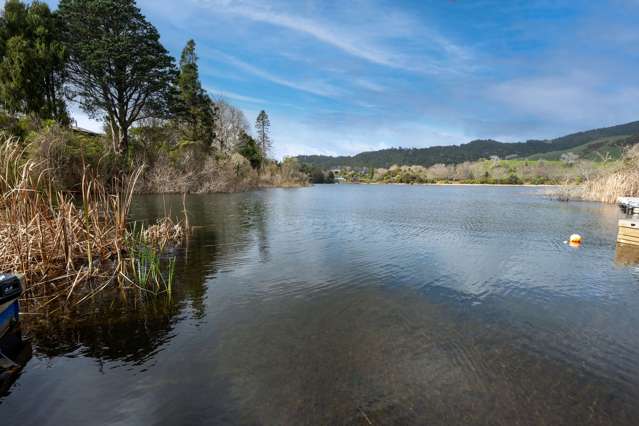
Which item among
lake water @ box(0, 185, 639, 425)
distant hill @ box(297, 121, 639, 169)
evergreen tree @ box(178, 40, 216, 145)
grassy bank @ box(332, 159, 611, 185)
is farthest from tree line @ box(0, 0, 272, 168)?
distant hill @ box(297, 121, 639, 169)

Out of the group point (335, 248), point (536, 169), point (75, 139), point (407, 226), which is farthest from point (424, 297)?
point (536, 169)

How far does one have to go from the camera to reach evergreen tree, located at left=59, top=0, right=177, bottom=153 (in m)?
30.1

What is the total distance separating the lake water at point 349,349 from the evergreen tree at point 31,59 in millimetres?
30420

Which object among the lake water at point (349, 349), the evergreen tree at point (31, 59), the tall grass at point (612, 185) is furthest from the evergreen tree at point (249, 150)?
the lake water at point (349, 349)

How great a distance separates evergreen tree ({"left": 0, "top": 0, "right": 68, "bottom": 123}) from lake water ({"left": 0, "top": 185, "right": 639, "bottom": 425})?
1198 inches

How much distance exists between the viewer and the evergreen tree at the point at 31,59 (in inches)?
A: 1078

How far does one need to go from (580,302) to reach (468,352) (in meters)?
4.00

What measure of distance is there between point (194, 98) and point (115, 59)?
14.7 m

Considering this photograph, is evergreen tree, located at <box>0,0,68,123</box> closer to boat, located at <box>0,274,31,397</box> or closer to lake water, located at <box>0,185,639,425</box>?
lake water, located at <box>0,185,639,425</box>

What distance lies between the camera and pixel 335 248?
11773 mm

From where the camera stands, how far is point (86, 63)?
30.7 metres

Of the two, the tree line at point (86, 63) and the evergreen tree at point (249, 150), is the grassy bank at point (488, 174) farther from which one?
the tree line at point (86, 63)

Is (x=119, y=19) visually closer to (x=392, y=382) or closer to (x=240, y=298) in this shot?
(x=240, y=298)

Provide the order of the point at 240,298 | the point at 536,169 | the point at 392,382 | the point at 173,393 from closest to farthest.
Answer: the point at 173,393 → the point at 392,382 → the point at 240,298 → the point at 536,169
